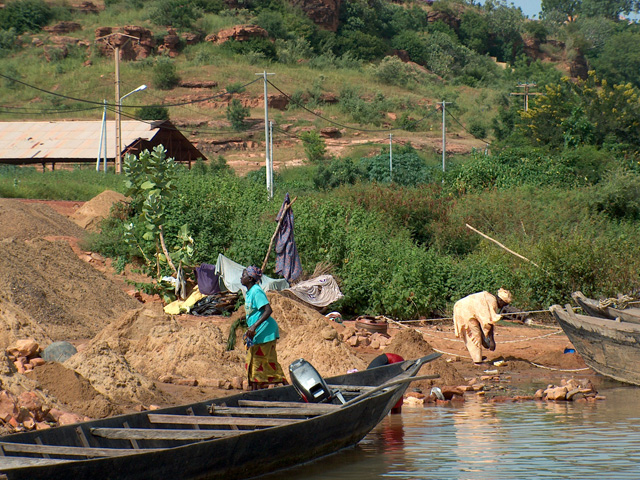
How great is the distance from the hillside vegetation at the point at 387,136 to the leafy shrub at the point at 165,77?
0.48ft

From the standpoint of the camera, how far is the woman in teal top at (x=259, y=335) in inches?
350

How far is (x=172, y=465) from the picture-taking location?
18.6 feet

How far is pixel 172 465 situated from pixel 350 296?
Result: 1204 centimetres

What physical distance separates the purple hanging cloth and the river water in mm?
6839

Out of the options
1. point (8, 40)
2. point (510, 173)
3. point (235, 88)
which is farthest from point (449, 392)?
point (8, 40)

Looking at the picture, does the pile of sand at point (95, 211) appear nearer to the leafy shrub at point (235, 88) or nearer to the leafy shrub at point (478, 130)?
the leafy shrub at point (235, 88)

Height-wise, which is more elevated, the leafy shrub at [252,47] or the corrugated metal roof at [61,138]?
the leafy shrub at [252,47]

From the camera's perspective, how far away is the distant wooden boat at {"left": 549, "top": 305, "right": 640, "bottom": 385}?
455 inches

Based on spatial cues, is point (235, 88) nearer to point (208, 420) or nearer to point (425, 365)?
point (425, 365)

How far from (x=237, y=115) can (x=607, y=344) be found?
4732cm

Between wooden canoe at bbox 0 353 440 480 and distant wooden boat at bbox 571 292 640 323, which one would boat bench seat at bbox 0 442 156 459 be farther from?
distant wooden boat at bbox 571 292 640 323

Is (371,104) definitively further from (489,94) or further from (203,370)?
(203,370)


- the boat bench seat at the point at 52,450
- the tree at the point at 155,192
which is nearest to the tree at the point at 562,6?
the tree at the point at 155,192

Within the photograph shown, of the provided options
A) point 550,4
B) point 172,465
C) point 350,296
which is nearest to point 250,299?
point 172,465
